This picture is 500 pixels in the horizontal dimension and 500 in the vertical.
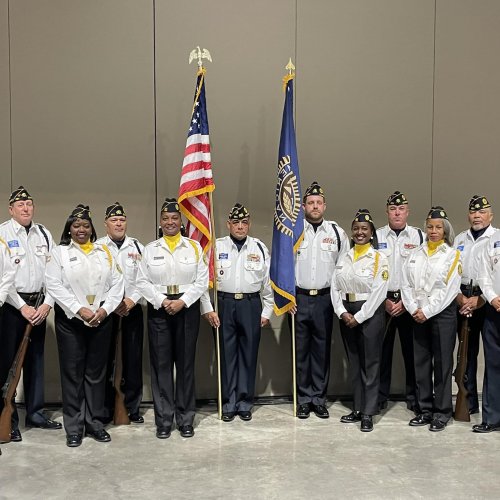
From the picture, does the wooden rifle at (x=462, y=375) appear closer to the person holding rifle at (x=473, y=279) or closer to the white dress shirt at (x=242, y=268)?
the person holding rifle at (x=473, y=279)

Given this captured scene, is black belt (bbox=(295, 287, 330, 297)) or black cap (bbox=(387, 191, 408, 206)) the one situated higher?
black cap (bbox=(387, 191, 408, 206))

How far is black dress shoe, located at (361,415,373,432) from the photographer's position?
17.3 feet

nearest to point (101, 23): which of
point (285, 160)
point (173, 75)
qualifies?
point (173, 75)

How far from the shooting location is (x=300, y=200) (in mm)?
5676

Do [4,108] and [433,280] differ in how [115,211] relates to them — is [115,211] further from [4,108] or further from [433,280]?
[433,280]

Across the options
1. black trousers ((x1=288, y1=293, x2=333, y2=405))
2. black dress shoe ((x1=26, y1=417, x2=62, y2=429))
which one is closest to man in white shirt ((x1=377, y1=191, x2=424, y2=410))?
black trousers ((x1=288, y1=293, x2=333, y2=405))

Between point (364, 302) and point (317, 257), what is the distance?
0.61 meters

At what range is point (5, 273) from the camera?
16.4 ft

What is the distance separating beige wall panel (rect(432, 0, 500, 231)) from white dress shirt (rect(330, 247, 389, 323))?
1.53m

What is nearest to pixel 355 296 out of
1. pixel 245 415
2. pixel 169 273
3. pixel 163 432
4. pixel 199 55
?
pixel 245 415

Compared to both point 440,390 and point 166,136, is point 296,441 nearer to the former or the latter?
point 440,390

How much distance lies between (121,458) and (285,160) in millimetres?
2739

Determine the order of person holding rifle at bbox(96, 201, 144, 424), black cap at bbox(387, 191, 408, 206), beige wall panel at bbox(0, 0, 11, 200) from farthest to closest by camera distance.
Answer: beige wall panel at bbox(0, 0, 11, 200) < black cap at bbox(387, 191, 408, 206) < person holding rifle at bbox(96, 201, 144, 424)

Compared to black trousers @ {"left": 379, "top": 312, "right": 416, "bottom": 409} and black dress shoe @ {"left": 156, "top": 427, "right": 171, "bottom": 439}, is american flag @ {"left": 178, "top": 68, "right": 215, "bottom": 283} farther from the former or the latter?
black trousers @ {"left": 379, "top": 312, "right": 416, "bottom": 409}
